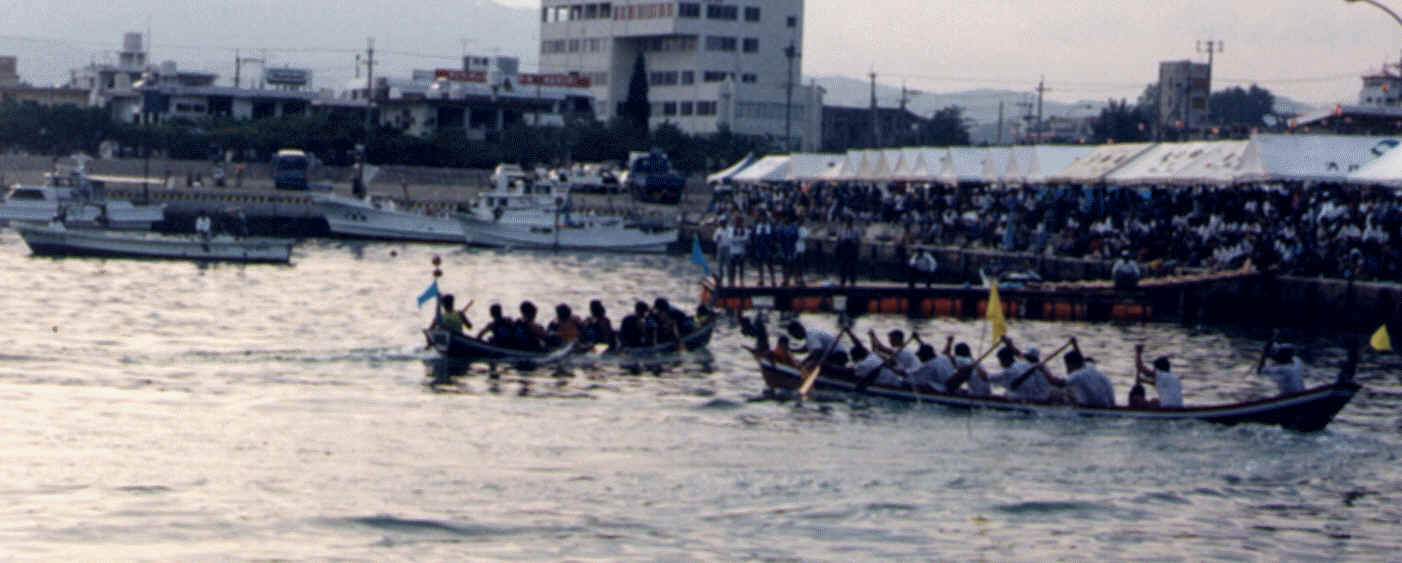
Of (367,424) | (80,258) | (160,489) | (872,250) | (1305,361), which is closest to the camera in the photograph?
(160,489)

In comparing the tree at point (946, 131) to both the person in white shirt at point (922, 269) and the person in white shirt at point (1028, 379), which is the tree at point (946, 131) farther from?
the person in white shirt at point (1028, 379)

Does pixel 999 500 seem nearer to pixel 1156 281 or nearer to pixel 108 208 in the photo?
pixel 1156 281

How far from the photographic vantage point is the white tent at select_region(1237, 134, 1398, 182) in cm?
4166

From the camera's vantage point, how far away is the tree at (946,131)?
156 m

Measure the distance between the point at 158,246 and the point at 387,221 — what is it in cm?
1985

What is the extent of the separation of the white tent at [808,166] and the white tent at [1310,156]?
104 feet

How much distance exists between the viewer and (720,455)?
25.4m

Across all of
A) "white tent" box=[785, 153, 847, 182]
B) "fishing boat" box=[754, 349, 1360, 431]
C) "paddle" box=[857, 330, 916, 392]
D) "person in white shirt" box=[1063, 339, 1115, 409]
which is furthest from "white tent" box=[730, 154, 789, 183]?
"person in white shirt" box=[1063, 339, 1115, 409]

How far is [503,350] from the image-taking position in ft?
112

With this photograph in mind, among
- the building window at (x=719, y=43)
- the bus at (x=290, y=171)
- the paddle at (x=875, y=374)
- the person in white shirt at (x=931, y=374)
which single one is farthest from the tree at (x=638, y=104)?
the person in white shirt at (x=931, y=374)

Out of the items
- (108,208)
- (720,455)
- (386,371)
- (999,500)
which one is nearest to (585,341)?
(386,371)

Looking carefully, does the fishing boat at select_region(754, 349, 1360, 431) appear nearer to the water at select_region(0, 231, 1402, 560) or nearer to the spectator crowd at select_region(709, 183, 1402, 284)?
the water at select_region(0, 231, 1402, 560)

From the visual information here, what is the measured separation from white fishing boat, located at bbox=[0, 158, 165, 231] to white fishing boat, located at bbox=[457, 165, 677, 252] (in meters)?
13.7

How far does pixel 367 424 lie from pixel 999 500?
965cm
